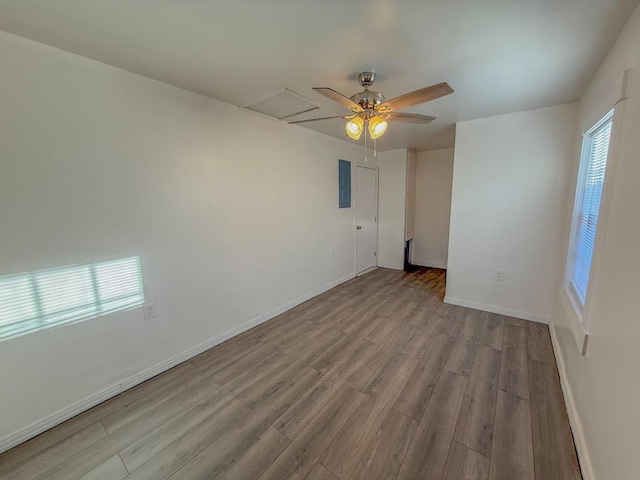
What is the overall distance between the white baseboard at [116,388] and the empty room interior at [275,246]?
0.01 metres

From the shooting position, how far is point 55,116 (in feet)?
5.15

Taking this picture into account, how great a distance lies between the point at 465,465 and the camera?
1.36 m

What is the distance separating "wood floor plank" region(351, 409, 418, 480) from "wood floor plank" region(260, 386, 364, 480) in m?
0.22

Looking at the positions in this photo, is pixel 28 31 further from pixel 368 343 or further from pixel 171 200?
pixel 368 343

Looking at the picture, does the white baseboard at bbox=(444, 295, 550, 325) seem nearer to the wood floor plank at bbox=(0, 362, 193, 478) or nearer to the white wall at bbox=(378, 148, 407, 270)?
the white wall at bbox=(378, 148, 407, 270)

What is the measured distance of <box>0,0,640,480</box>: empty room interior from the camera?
1320 millimetres

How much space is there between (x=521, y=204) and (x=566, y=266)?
79 cm

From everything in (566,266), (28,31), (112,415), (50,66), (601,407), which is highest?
(28,31)

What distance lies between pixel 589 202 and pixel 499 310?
1591 millimetres

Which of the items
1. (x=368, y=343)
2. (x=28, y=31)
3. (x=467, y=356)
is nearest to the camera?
(x=28, y=31)

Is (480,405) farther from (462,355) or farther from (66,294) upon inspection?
(66,294)

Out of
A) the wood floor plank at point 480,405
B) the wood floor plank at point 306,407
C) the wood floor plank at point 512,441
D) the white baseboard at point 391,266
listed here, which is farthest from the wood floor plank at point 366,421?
the white baseboard at point 391,266

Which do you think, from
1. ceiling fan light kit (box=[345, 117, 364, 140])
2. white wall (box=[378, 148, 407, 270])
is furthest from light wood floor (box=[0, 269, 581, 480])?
white wall (box=[378, 148, 407, 270])

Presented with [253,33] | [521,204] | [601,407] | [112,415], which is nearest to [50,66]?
[253,33]
